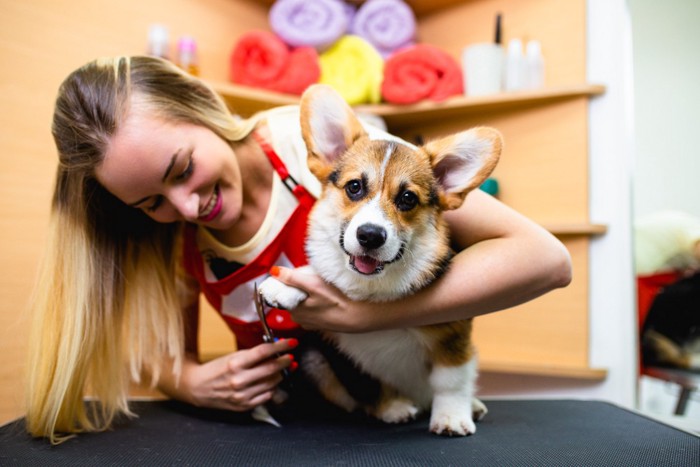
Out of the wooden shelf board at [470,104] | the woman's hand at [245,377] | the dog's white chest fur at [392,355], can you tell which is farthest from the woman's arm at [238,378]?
the wooden shelf board at [470,104]

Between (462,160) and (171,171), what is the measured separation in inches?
21.5

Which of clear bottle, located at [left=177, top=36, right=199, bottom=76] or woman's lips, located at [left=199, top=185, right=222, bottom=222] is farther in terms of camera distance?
clear bottle, located at [left=177, top=36, right=199, bottom=76]

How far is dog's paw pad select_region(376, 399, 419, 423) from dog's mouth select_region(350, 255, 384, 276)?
36cm

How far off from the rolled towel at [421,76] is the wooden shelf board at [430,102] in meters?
0.04

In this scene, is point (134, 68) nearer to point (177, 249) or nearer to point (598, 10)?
point (177, 249)

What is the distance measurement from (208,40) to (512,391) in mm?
1819

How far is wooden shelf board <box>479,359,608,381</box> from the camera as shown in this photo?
1.94 metres

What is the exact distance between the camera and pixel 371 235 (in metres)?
0.89

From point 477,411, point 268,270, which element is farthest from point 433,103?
point 477,411

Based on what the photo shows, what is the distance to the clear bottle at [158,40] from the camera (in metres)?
1.84

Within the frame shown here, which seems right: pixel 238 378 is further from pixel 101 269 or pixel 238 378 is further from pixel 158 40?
pixel 158 40

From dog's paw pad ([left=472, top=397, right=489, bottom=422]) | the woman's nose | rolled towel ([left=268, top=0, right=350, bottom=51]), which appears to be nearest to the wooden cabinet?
rolled towel ([left=268, top=0, right=350, bottom=51])

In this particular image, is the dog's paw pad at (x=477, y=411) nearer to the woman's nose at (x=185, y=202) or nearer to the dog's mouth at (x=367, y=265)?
the dog's mouth at (x=367, y=265)

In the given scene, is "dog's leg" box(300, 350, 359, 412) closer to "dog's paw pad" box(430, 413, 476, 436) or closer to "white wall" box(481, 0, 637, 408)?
"dog's paw pad" box(430, 413, 476, 436)
